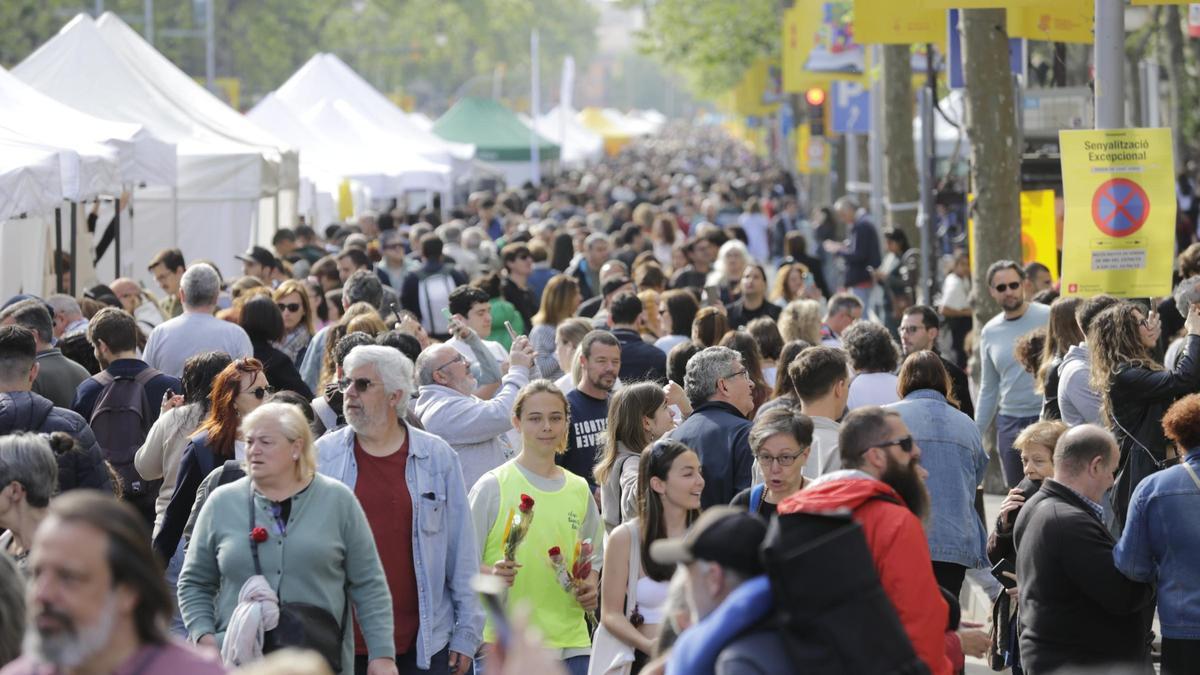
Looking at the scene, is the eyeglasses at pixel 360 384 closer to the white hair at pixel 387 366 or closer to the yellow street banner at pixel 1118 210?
the white hair at pixel 387 366

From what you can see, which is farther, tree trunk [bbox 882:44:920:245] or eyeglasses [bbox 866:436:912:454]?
tree trunk [bbox 882:44:920:245]

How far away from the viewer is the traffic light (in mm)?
29375

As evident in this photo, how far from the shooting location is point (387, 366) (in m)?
6.09

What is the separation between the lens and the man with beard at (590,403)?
27.4 feet

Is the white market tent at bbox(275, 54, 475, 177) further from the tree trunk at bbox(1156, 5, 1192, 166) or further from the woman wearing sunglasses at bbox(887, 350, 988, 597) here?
the woman wearing sunglasses at bbox(887, 350, 988, 597)

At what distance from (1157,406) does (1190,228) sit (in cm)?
1482

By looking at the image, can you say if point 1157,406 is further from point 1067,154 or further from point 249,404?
point 249,404

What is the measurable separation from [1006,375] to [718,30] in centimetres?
3168

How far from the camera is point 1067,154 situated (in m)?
9.98

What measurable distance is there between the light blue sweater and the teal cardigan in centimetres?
563

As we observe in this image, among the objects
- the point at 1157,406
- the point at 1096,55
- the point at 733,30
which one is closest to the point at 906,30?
the point at 1096,55

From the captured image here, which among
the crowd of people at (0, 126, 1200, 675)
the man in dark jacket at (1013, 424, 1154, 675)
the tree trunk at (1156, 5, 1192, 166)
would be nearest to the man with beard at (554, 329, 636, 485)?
the crowd of people at (0, 126, 1200, 675)

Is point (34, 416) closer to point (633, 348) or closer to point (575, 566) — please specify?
point (575, 566)

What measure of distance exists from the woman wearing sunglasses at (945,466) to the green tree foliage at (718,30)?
32336 millimetres
